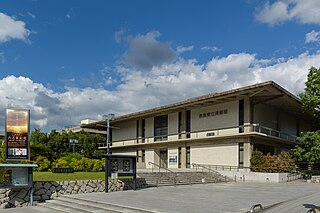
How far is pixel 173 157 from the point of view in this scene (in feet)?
127

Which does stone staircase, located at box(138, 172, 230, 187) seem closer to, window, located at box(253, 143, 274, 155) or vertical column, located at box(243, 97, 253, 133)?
window, located at box(253, 143, 274, 155)

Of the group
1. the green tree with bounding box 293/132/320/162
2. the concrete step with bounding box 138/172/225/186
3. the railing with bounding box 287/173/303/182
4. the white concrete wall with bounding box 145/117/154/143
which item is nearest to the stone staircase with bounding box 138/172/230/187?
the concrete step with bounding box 138/172/225/186

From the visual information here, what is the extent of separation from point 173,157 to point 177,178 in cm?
1383

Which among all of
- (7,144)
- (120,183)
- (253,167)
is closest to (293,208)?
(120,183)

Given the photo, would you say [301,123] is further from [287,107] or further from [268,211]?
[268,211]

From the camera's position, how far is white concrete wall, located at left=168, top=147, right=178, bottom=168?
38441mm

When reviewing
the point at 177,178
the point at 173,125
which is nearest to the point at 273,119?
the point at 173,125

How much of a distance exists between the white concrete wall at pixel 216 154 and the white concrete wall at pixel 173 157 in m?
2.71

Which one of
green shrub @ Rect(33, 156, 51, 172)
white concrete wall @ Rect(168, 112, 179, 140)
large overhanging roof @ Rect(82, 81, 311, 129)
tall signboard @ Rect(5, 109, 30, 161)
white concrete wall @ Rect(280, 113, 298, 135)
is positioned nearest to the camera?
tall signboard @ Rect(5, 109, 30, 161)

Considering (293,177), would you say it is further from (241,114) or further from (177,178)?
(177,178)

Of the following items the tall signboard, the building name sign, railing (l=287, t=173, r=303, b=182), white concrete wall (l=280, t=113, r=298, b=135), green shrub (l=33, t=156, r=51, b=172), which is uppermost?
the building name sign

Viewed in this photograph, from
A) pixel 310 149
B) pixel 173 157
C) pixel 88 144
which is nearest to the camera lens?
pixel 310 149

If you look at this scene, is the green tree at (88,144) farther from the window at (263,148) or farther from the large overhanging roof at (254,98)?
the window at (263,148)

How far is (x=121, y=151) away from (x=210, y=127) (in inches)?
691
